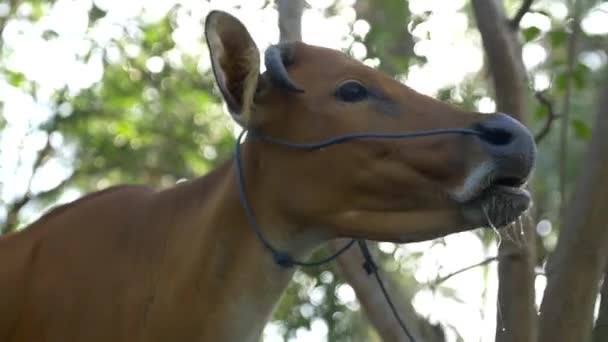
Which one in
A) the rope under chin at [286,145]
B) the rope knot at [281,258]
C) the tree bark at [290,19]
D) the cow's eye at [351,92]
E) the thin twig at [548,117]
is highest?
the cow's eye at [351,92]

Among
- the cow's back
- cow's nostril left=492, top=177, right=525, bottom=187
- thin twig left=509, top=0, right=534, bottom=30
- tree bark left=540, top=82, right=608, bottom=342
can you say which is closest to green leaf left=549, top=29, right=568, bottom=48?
thin twig left=509, top=0, right=534, bottom=30

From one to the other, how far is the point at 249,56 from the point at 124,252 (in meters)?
0.81

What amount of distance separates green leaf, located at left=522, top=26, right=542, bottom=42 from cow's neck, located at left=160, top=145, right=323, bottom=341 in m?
1.79

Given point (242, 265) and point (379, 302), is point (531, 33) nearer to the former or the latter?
point (379, 302)

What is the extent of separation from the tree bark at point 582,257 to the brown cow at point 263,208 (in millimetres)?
606

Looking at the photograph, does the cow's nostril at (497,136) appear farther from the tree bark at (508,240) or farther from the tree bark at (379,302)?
the tree bark at (379,302)

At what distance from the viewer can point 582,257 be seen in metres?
4.32

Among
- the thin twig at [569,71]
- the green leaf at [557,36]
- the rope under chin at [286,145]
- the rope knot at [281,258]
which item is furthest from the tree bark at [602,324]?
the green leaf at [557,36]

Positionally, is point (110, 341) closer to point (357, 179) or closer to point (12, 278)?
point (12, 278)

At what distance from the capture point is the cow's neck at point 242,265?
4.06 metres

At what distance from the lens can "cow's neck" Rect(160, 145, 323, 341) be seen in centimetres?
406

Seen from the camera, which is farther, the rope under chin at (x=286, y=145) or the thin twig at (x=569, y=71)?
the thin twig at (x=569, y=71)

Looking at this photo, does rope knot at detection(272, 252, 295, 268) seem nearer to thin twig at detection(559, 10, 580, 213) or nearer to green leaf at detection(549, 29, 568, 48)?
thin twig at detection(559, 10, 580, 213)

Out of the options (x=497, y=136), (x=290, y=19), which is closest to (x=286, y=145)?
(x=497, y=136)
